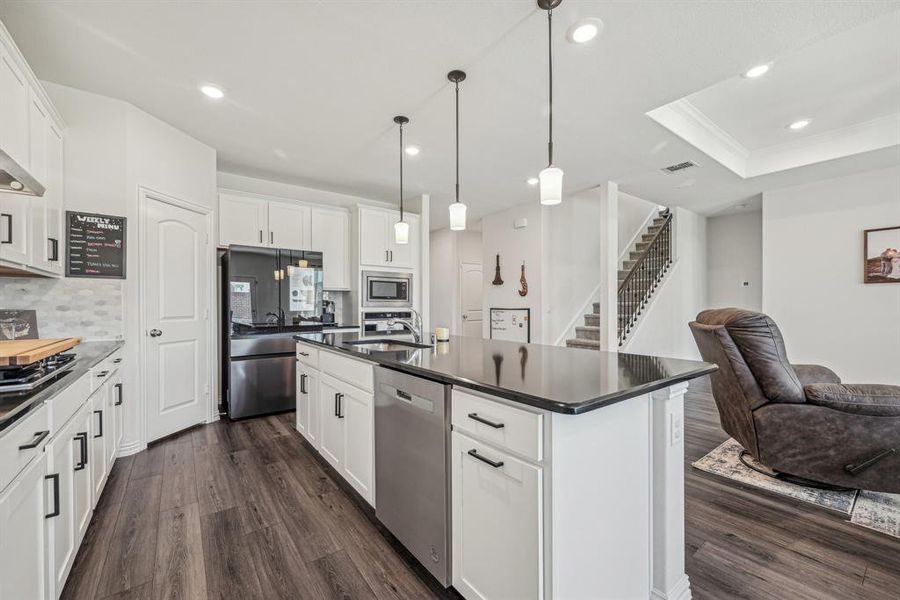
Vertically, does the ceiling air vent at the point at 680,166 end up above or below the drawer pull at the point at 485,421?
above

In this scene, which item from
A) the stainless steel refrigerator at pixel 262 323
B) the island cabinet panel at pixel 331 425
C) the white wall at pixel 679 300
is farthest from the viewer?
the white wall at pixel 679 300

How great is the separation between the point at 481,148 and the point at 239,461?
3358mm

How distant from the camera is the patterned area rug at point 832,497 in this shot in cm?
197

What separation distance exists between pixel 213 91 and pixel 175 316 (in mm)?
1852

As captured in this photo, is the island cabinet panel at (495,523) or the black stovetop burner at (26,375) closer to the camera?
the island cabinet panel at (495,523)

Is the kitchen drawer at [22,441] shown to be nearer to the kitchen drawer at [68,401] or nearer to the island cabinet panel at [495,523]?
the kitchen drawer at [68,401]

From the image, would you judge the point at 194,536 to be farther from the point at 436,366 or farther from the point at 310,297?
the point at 310,297

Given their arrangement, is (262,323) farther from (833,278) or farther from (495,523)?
(833,278)

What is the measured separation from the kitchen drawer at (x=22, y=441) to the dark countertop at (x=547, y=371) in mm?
1156

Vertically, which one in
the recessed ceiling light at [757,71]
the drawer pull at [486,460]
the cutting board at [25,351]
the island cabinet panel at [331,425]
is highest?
the recessed ceiling light at [757,71]

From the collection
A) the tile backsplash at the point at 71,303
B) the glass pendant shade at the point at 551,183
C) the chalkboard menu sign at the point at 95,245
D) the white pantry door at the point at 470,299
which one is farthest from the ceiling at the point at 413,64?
the white pantry door at the point at 470,299

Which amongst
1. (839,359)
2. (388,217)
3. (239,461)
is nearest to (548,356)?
(239,461)

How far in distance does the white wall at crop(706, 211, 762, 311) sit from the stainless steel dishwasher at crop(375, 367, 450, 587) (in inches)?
274

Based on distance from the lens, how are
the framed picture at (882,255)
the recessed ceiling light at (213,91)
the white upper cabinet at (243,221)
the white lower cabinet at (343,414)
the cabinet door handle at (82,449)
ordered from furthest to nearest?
the framed picture at (882,255)
the white upper cabinet at (243,221)
the recessed ceiling light at (213,91)
the white lower cabinet at (343,414)
the cabinet door handle at (82,449)
